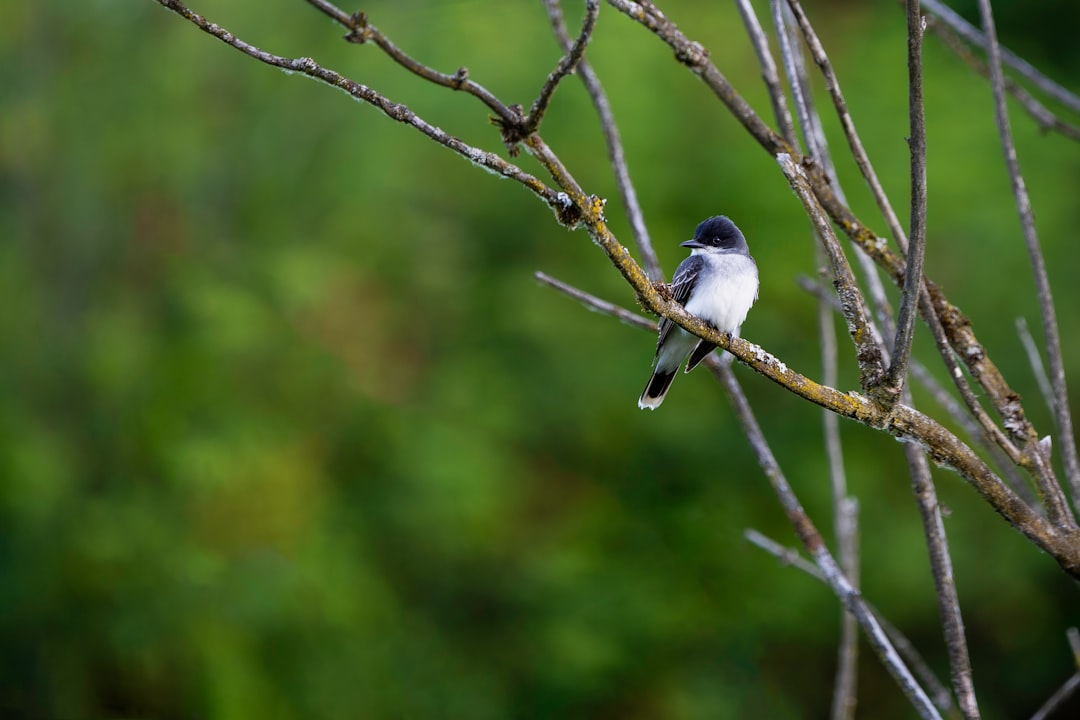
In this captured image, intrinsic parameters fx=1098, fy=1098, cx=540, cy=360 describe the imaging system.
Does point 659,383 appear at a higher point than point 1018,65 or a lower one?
lower

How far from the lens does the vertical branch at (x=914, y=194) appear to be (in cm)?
156

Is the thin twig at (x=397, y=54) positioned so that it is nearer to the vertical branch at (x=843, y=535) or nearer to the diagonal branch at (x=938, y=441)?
the diagonal branch at (x=938, y=441)

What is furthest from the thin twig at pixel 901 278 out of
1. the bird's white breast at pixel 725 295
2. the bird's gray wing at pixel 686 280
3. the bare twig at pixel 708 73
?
the bird's gray wing at pixel 686 280

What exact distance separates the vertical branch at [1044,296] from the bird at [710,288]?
4.08 feet

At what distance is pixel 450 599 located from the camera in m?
6.91

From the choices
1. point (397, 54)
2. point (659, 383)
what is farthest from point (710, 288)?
point (397, 54)

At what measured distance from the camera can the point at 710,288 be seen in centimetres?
352

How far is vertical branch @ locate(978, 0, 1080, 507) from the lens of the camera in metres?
2.05

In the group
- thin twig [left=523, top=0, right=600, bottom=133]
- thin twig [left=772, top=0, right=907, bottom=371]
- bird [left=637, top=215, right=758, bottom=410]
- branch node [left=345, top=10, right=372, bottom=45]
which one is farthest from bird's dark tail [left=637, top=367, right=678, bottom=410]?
branch node [left=345, top=10, right=372, bottom=45]

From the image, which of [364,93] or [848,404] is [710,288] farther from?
[364,93]

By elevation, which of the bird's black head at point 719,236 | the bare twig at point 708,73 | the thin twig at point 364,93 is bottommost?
the thin twig at point 364,93

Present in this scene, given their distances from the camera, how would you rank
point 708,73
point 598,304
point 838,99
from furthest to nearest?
point 598,304
point 708,73
point 838,99

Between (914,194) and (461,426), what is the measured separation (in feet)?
16.8

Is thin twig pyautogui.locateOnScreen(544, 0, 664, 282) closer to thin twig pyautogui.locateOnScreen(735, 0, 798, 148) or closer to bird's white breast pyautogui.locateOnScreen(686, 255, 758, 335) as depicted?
thin twig pyautogui.locateOnScreen(735, 0, 798, 148)
